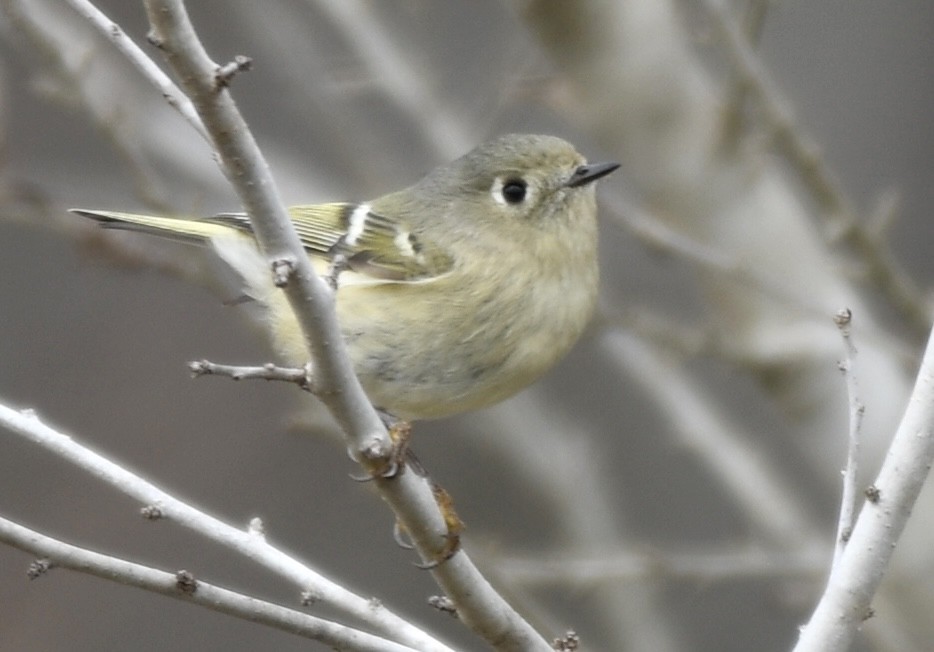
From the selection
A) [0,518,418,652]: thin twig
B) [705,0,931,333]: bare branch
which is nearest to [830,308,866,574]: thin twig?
[0,518,418,652]: thin twig

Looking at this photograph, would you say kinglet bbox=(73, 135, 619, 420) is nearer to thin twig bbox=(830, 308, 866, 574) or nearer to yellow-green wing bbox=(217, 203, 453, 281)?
yellow-green wing bbox=(217, 203, 453, 281)

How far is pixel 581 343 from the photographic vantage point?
14.0 ft

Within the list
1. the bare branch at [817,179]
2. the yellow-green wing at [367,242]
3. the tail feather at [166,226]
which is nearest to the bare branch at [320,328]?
the yellow-green wing at [367,242]

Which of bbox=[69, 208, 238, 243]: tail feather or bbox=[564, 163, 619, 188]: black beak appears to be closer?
Answer: bbox=[69, 208, 238, 243]: tail feather

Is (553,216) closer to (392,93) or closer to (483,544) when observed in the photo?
(483,544)

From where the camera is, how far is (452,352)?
2.17 m

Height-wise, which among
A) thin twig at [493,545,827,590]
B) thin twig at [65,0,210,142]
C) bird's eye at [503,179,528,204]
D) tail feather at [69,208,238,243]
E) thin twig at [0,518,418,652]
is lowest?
thin twig at [0,518,418,652]

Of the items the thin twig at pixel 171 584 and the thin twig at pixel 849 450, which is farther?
the thin twig at pixel 849 450

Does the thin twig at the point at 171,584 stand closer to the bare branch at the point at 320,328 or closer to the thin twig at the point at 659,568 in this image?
the bare branch at the point at 320,328

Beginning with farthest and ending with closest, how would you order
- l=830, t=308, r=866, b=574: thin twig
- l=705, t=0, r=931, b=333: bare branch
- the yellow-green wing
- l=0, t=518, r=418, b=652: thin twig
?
l=705, t=0, r=931, b=333: bare branch → the yellow-green wing → l=830, t=308, r=866, b=574: thin twig → l=0, t=518, r=418, b=652: thin twig

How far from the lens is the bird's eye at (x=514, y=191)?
8.17 feet

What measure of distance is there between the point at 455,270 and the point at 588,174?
31cm

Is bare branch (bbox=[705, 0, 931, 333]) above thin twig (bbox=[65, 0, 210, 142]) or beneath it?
above

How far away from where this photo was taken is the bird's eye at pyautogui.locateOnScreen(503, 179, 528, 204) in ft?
8.17
